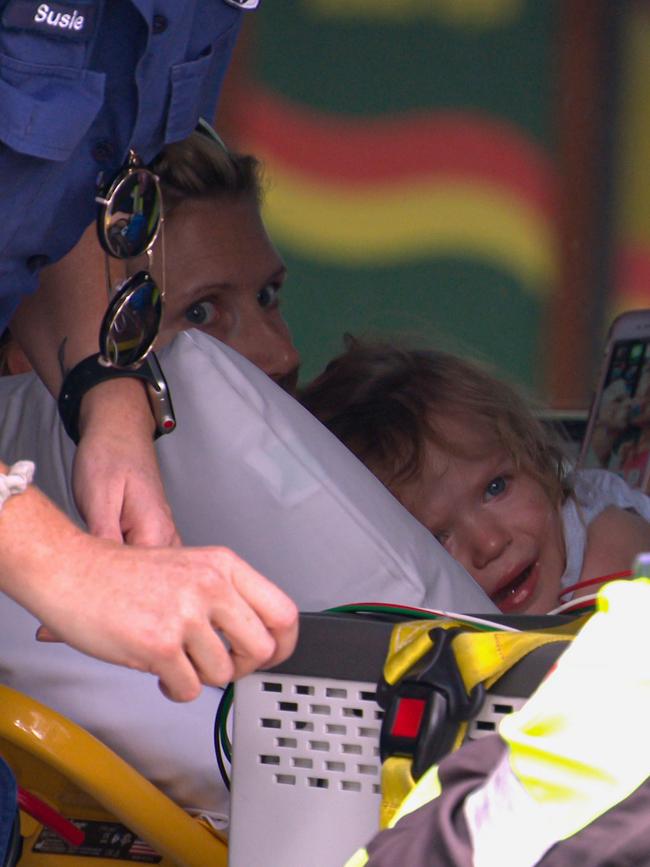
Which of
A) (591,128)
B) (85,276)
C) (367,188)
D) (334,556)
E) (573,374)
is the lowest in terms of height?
(573,374)

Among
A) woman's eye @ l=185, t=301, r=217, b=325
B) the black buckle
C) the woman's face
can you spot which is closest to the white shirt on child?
the woman's face

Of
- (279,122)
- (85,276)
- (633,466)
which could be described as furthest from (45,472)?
(279,122)

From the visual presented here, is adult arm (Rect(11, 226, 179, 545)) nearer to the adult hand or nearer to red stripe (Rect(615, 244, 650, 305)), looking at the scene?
the adult hand

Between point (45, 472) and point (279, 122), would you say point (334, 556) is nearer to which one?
point (45, 472)

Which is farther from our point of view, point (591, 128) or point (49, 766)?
point (591, 128)

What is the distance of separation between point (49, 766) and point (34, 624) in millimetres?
129

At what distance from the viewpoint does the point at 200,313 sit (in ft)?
5.84

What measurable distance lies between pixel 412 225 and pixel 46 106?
1935 millimetres

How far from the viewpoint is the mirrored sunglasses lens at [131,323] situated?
3.56ft

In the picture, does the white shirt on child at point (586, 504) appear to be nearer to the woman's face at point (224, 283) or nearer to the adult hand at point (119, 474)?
the woman's face at point (224, 283)

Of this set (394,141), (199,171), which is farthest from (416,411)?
(394,141)

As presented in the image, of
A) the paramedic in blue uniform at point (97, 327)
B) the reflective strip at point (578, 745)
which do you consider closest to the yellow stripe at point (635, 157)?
the paramedic in blue uniform at point (97, 327)

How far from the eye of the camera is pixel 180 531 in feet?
4.25

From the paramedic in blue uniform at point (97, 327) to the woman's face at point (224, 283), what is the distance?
1.48ft
